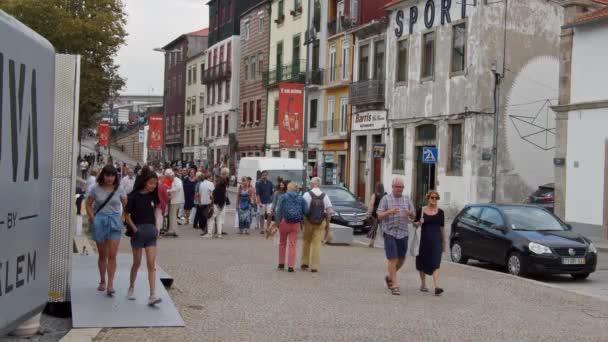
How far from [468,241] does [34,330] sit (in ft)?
36.1

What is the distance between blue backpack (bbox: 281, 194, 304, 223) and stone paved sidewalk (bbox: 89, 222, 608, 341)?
3.19ft

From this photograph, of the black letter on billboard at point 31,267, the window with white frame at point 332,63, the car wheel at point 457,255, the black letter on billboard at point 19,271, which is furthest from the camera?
the window with white frame at point 332,63

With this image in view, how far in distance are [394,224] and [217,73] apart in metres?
54.3

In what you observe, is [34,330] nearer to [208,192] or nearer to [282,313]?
[282,313]

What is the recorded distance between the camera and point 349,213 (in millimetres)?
25609

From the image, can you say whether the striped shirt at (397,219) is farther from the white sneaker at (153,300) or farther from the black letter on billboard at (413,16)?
the black letter on billboard at (413,16)

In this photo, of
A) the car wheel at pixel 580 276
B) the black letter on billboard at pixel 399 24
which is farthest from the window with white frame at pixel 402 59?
the car wheel at pixel 580 276

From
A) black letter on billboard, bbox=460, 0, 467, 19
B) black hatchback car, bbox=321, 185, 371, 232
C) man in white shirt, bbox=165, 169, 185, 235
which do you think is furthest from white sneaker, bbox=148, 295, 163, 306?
black letter on billboard, bbox=460, 0, 467, 19

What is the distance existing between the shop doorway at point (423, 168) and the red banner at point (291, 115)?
5.98 m

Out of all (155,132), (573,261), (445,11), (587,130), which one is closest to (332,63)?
(445,11)

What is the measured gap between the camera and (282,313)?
10461 millimetres

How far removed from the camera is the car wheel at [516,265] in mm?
15867

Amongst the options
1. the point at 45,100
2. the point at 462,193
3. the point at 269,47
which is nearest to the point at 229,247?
the point at 45,100

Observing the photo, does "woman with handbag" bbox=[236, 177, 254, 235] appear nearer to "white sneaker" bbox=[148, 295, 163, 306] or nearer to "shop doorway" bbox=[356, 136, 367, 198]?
"white sneaker" bbox=[148, 295, 163, 306]
